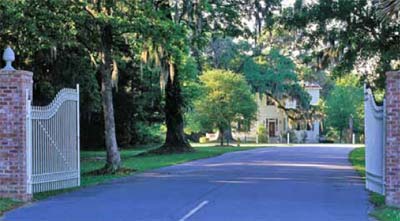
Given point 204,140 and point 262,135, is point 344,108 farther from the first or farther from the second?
point 204,140

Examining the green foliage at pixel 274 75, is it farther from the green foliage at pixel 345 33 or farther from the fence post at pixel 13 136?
the fence post at pixel 13 136

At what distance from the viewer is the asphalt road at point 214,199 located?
11.6m

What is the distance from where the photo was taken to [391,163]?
41.5 ft

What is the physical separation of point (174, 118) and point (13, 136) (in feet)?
80.1

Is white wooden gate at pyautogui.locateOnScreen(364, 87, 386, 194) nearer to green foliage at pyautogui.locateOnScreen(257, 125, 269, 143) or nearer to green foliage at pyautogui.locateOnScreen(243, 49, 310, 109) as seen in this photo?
green foliage at pyautogui.locateOnScreen(243, 49, 310, 109)

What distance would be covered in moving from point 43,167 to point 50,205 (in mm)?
2115

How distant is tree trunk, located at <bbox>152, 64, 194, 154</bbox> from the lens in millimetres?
37281

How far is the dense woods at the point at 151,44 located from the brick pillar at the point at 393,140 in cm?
294

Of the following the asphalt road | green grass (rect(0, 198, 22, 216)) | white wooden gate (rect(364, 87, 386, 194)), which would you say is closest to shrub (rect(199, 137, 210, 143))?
the asphalt road

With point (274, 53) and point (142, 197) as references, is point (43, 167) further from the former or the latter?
point (274, 53)

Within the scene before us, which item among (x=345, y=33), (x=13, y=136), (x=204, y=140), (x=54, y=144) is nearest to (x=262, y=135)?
(x=204, y=140)

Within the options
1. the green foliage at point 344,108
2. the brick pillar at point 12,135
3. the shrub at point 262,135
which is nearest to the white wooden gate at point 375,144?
the brick pillar at point 12,135

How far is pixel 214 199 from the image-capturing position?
1398 cm

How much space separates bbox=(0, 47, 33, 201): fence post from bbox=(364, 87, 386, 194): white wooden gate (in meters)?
7.52
